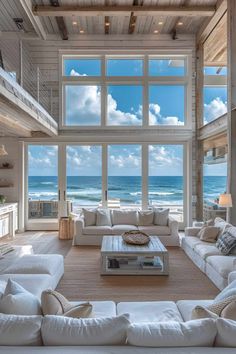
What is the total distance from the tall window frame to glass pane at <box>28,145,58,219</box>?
3.20 feet

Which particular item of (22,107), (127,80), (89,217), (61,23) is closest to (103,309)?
(22,107)

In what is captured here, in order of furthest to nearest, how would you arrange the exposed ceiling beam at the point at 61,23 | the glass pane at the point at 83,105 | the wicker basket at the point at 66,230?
the glass pane at the point at 83,105, the wicker basket at the point at 66,230, the exposed ceiling beam at the point at 61,23

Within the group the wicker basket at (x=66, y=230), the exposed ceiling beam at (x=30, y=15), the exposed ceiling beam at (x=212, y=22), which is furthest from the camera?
the wicker basket at (x=66, y=230)

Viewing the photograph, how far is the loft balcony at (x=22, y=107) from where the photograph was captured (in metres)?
4.05

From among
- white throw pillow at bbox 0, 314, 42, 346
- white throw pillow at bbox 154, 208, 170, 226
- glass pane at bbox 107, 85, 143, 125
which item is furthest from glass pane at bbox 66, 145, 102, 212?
white throw pillow at bbox 0, 314, 42, 346

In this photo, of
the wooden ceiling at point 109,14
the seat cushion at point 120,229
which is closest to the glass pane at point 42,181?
the seat cushion at point 120,229

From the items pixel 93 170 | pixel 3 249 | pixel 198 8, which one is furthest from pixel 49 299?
pixel 198 8

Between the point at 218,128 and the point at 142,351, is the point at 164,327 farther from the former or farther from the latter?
the point at 218,128

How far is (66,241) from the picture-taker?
23.4ft

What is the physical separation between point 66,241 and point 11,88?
4185 mm

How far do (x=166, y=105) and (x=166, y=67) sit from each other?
1.13 m

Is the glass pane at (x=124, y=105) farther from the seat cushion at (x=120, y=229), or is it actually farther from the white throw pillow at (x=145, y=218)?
the seat cushion at (x=120, y=229)

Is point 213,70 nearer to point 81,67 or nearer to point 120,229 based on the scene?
point 81,67

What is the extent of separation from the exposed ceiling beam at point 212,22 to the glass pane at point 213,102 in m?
1.39
